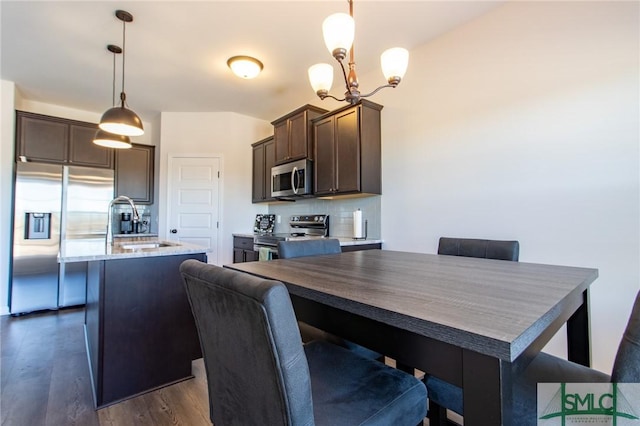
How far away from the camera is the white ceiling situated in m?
2.32

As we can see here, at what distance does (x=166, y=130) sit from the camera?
4477 mm

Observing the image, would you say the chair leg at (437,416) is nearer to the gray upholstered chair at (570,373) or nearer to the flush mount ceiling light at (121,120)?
the gray upholstered chair at (570,373)

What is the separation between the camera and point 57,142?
12.7ft

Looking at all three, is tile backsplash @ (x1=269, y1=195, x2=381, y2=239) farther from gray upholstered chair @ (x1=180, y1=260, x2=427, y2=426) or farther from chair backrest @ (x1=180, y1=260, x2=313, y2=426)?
chair backrest @ (x1=180, y1=260, x2=313, y2=426)

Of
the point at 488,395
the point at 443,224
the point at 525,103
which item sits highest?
the point at 525,103

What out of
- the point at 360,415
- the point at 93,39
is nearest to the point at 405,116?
the point at 360,415

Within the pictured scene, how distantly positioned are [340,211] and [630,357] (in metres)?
3.05

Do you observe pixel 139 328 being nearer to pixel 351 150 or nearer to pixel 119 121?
pixel 119 121

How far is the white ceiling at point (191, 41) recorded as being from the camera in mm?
2318

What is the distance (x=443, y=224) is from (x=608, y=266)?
3.54 feet

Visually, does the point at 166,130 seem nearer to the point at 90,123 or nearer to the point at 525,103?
the point at 90,123

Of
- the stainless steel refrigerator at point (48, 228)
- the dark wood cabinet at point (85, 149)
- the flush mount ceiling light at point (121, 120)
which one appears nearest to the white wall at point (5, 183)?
the stainless steel refrigerator at point (48, 228)

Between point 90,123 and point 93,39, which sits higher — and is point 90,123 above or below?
below

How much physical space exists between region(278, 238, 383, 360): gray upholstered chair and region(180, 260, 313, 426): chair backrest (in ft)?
1.93
